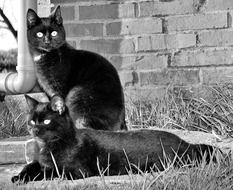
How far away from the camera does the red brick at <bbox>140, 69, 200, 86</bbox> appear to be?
155 inches

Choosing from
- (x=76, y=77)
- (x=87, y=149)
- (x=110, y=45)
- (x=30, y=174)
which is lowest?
(x=30, y=174)

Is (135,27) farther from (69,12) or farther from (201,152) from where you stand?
(201,152)

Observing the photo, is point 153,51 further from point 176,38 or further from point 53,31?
point 53,31

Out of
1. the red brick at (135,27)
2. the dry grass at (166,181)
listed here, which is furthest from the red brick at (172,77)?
the dry grass at (166,181)

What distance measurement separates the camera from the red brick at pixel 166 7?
3922 mm

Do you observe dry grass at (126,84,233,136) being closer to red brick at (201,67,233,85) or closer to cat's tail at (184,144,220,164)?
red brick at (201,67,233,85)

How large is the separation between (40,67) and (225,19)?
4.59ft

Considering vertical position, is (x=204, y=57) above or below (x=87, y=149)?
above

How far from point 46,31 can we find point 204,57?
1257 mm

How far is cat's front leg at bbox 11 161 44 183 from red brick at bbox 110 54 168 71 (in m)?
1.52

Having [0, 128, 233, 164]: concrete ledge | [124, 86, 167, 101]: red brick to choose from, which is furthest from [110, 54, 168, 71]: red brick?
[0, 128, 233, 164]: concrete ledge

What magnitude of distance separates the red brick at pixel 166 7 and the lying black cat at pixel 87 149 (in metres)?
1.46

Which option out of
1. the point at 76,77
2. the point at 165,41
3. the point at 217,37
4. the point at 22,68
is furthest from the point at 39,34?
the point at 217,37

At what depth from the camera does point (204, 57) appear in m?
3.91
